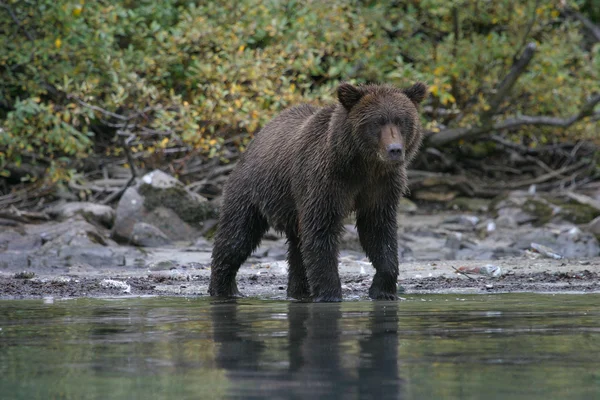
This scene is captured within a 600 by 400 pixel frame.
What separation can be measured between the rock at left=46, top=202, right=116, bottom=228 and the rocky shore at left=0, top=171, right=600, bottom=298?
0.02m

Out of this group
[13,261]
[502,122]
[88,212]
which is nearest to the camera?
[13,261]

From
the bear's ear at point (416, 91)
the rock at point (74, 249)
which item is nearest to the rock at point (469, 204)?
the rock at point (74, 249)

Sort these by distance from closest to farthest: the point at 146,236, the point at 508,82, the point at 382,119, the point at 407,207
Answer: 1. the point at 382,119
2. the point at 146,236
3. the point at 508,82
4. the point at 407,207

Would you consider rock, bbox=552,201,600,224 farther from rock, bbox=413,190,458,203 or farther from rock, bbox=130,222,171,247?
rock, bbox=130,222,171,247

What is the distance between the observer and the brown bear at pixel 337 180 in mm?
8070

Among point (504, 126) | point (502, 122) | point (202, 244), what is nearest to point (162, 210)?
point (202, 244)

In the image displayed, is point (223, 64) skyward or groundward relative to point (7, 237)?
skyward

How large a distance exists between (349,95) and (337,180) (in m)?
0.69

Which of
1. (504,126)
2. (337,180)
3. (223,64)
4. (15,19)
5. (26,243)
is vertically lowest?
(26,243)

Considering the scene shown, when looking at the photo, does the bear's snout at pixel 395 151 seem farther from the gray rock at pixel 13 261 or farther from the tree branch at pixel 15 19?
the tree branch at pixel 15 19

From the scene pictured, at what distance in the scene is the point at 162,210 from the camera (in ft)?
47.1

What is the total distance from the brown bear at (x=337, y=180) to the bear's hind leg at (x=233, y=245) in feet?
0.45

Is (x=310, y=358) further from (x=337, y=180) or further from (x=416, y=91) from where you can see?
(x=416, y=91)

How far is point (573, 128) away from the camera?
1839 cm
